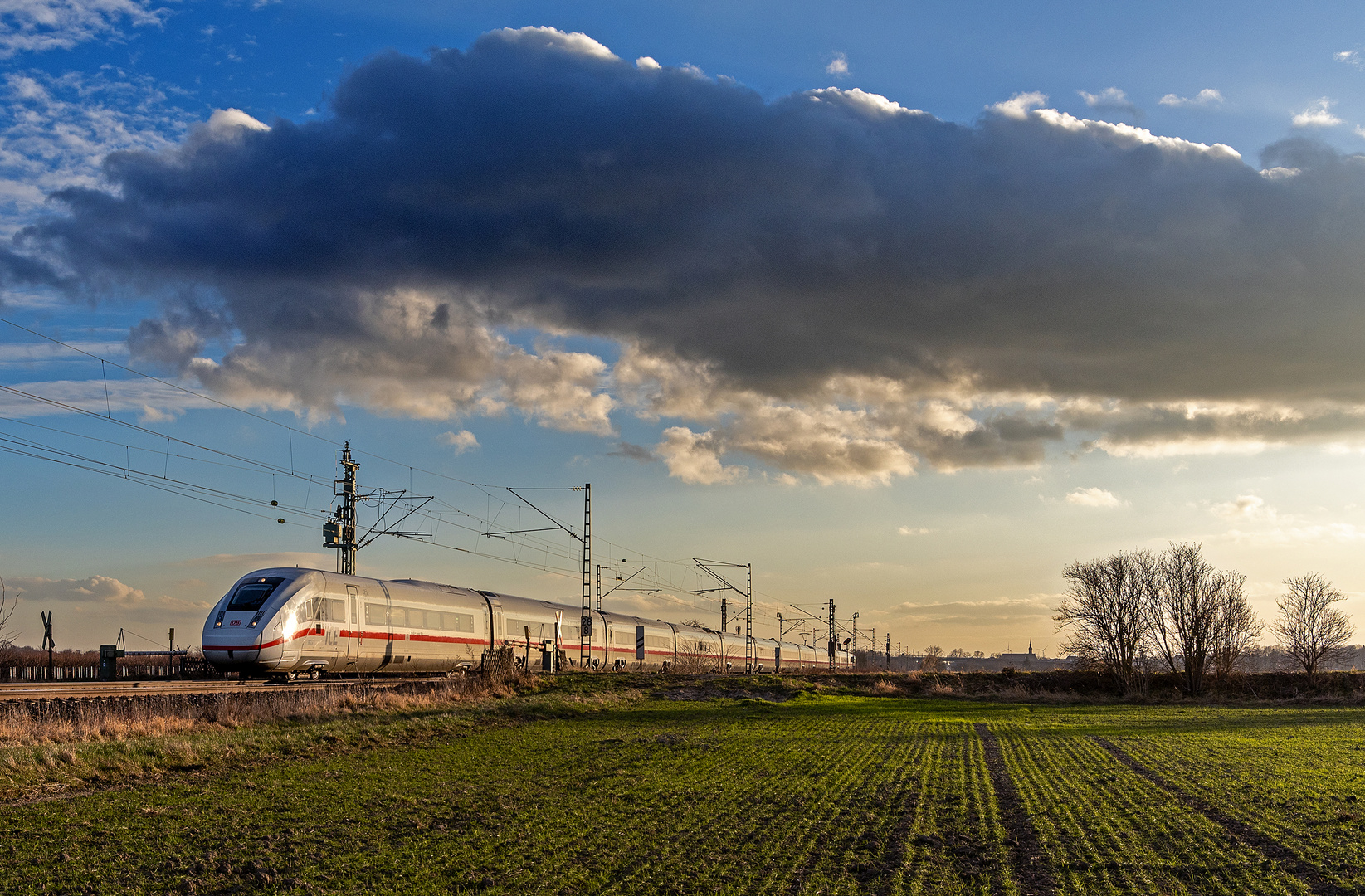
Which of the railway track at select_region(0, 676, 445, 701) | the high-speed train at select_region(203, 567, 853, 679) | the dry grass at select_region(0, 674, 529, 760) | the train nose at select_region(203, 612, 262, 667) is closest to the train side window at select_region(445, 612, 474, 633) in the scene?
the high-speed train at select_region(203, 567, 853, 679)

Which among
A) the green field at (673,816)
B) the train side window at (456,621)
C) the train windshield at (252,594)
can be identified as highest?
the train windshield at (252,594)

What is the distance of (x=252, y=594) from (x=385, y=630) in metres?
7.05

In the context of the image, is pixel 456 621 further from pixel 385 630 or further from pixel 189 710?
pixel 189 710

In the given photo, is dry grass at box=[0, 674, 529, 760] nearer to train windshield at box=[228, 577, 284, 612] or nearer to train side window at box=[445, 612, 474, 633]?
train windshield at box=[228, 577, 284, 612]

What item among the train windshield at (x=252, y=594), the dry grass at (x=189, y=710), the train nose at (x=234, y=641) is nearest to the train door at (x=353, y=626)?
the train windshield at (x=252, y=594)

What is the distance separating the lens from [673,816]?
13.6 metres

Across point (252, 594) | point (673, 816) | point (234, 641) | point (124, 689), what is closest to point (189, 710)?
point (124, 689)

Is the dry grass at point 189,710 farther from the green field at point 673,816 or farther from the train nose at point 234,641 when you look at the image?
the train nose at point 234,641

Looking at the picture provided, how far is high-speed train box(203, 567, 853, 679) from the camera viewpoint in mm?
33344

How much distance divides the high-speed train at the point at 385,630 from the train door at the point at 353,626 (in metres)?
0.04

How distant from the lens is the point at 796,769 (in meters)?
19.1

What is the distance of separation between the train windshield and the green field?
1175cm

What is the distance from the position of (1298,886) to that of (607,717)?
23316mm

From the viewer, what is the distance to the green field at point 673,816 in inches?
404
